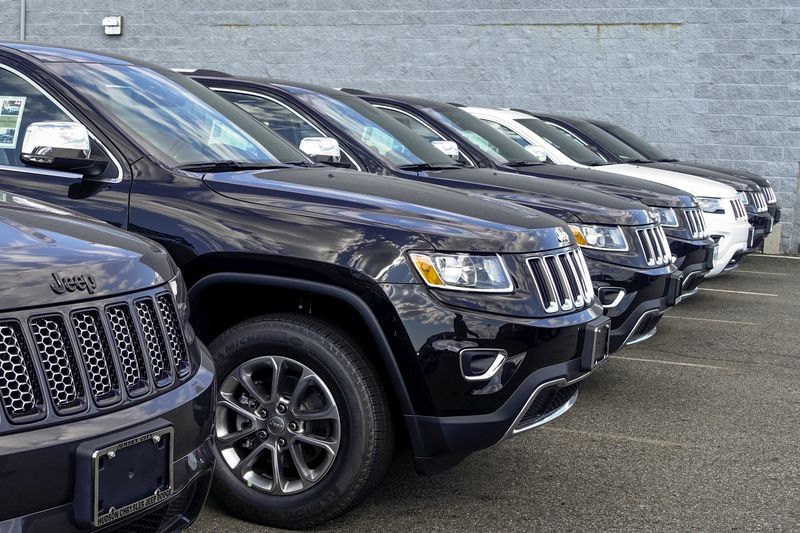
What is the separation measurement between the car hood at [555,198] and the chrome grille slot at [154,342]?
398 cm

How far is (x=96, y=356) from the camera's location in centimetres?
268

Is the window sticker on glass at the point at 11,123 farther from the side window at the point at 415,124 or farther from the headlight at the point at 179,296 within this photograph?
the side window at the point at 415,124

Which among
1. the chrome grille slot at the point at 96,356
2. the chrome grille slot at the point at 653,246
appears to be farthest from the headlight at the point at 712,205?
the chrome grille slot at the point at 96,356

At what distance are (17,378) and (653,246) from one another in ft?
16.7

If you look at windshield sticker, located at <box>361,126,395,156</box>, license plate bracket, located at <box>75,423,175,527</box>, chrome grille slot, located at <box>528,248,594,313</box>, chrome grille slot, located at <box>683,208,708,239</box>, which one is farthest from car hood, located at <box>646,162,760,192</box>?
license plate bracket, located at <box>75,423,175,527</box>

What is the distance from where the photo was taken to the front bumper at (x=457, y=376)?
3824 millimetres

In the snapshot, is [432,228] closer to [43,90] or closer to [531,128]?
[43,90]

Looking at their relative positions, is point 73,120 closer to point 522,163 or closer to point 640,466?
point 640,466

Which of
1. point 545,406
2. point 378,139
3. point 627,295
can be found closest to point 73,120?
point 545,406

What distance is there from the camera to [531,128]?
37.9ft

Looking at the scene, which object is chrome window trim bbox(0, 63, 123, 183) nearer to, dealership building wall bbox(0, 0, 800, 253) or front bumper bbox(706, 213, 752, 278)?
front bumper bbox(706, 213, 752, 278)

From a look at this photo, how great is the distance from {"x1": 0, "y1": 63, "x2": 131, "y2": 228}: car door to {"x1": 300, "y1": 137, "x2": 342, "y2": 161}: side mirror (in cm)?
160

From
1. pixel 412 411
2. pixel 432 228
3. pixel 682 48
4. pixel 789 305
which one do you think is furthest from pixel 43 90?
pixel 682 48

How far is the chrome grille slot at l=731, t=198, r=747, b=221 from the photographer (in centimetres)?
1122
